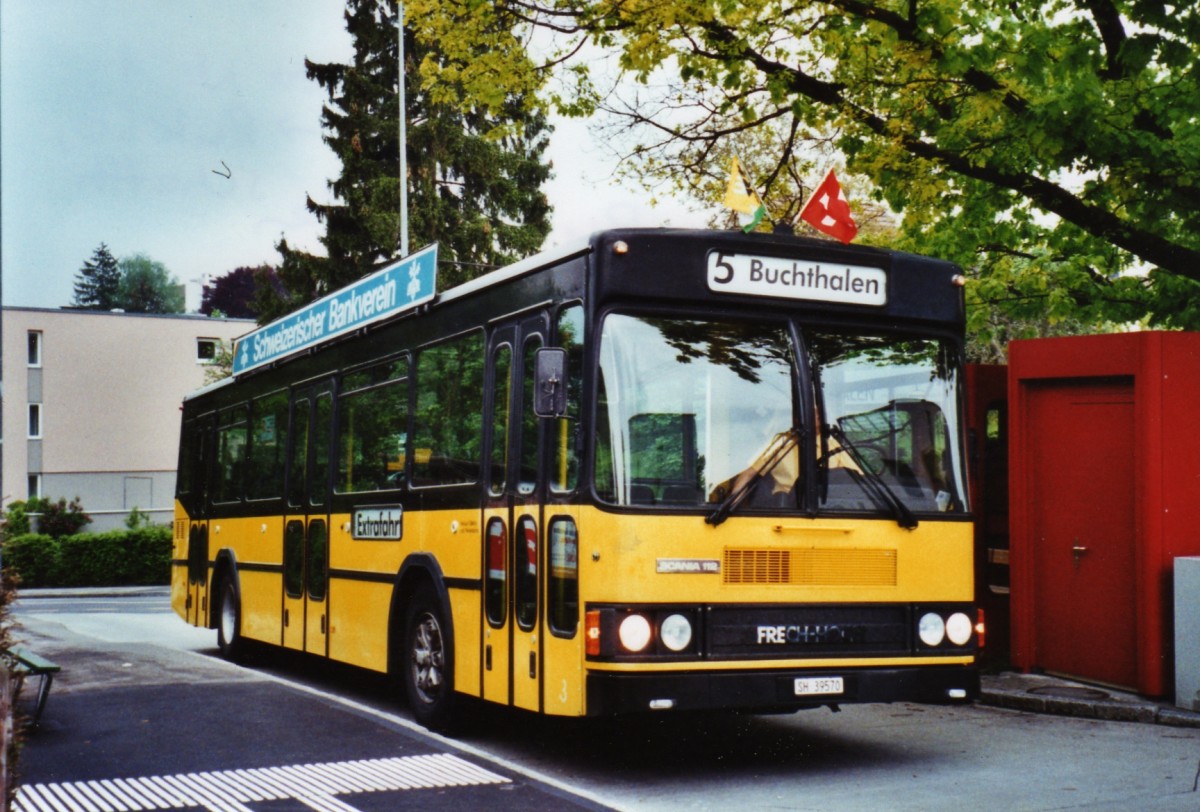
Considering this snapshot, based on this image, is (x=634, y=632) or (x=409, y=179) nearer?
(x=634, y=632)

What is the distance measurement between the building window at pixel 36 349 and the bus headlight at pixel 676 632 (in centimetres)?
5348

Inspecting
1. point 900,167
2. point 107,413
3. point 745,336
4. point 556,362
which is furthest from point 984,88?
point 107,413

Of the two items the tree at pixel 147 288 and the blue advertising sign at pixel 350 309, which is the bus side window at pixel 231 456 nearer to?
the blue advertising sign at pixel 350 309

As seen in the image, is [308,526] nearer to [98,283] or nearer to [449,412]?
[449,412]

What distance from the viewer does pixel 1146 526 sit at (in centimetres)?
1013

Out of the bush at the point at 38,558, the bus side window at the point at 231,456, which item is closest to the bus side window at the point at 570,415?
the bus side window at the point at 231,456

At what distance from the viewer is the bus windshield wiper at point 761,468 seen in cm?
745

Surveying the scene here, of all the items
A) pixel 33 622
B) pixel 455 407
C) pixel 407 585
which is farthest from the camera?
pixel 33 622

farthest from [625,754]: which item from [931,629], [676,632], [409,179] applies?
[409,179]

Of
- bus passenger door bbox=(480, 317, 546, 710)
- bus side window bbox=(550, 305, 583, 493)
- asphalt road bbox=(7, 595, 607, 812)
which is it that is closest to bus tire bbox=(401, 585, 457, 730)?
asphalt road bbox=(7, 595, 607, 812)

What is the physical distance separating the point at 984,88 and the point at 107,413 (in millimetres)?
49915

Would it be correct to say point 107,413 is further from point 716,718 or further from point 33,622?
point 716,718

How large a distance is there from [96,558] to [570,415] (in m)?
33.6

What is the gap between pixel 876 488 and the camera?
786cm
